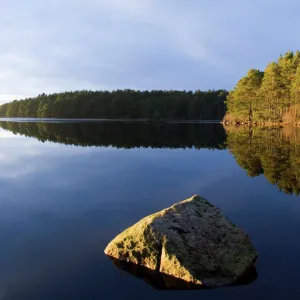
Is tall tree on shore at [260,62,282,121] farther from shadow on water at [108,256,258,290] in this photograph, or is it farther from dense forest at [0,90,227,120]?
dense forest at [0,90,227,120]

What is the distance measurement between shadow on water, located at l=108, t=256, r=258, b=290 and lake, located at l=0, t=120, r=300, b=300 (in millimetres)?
125

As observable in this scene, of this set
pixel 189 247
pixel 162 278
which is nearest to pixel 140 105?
pixel 189 247

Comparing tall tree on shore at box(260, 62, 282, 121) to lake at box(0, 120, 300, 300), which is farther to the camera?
tall tree on shore at box(260, 62, 282, 121)

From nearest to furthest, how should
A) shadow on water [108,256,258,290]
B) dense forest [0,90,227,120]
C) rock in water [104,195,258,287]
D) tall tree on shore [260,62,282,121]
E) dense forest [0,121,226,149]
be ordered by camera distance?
shadow on water [108,256,258,290]
rock in water [104,195,258,287]
dense forest [0,121,226,149]
tall tree on shore [260,62,282,121]
dense forest [0,90,227,120]

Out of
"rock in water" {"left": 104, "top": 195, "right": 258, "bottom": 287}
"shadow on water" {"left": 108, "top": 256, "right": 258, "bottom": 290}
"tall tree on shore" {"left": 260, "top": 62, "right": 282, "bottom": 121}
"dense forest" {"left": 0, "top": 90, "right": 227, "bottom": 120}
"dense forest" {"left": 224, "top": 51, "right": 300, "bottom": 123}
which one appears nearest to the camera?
"shadow on water" {"left": 108, "top": 256, "right": 258, "bottom": 290}

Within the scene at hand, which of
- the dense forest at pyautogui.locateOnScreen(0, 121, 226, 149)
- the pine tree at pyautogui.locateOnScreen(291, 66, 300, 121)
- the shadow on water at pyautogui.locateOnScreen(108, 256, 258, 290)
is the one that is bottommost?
the shadow on water at pyautogui.locateOnScreen(108, 256, 258, 290)

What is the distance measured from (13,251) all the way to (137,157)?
17.3m

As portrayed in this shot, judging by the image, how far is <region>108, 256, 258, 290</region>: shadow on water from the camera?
21.3ft

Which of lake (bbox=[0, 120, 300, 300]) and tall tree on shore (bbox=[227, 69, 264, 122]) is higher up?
A: tall tree on shore (bbox=[227, 69, 264, 122])

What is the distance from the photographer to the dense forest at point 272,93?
6811 cm

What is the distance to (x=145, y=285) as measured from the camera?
657 centimetres

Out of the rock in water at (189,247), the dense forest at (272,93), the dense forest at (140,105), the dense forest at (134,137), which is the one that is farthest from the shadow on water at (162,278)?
Result: the dense forest at (140,105)

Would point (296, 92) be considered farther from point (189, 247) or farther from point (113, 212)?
point (189, 247)

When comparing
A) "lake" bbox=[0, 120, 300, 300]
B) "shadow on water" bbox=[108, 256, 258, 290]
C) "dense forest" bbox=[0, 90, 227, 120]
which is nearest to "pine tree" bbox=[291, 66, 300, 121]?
"lake" bbox=[0, 120, 300, 300]
